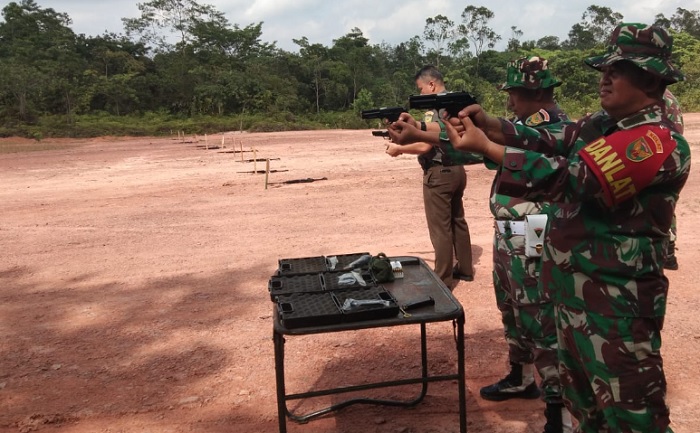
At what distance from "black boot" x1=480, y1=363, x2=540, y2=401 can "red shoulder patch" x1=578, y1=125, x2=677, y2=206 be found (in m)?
1.93

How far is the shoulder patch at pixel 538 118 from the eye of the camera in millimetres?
2812

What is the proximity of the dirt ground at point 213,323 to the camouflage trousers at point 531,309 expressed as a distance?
43cm

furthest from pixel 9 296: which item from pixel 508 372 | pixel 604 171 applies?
pixel 604 171

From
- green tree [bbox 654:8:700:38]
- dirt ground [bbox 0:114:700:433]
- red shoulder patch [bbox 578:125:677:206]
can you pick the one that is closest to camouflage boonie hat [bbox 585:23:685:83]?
red shoulder patch [bbox 578:125:677:206]

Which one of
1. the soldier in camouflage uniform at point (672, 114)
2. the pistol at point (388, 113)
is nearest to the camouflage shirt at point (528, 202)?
the soldier in camouflage uniform at point (672, 114)

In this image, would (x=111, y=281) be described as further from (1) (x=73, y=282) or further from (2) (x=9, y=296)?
(2) (x=9, y=296)

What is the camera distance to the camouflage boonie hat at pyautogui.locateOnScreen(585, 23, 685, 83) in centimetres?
186

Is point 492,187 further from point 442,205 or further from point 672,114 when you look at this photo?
point 442,205

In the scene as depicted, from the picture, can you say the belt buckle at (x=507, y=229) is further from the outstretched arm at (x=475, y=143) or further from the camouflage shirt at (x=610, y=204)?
the outstretched arm at (x=475, y=143)

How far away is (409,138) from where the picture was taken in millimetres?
2732

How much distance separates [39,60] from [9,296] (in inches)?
1996

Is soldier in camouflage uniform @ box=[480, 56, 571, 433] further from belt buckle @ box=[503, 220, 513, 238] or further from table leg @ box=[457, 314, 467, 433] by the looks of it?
table leg @ box=[457, 314, 467, 433]

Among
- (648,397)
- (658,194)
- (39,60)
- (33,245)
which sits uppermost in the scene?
(39,60)

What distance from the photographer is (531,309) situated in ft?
9.56
